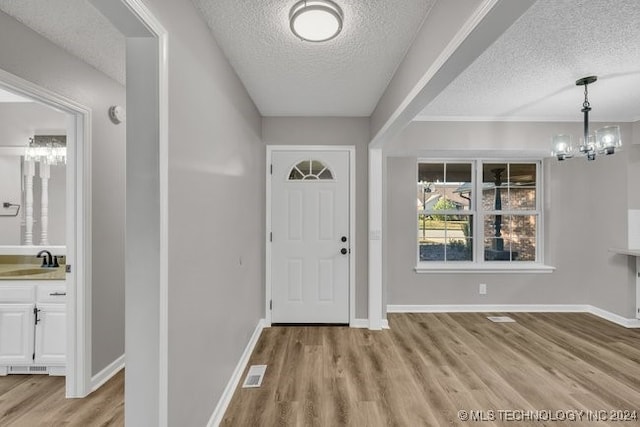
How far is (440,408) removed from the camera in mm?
2143

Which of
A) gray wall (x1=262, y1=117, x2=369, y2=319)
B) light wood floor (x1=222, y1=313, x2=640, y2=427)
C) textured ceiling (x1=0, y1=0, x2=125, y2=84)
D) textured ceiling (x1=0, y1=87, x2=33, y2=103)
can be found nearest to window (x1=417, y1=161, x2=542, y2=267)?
light wood floor (x1=222, y1=313, x2=640, y2=427)

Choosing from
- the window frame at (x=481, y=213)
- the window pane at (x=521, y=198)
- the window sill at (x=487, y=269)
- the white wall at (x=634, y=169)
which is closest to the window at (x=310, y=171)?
the window frame at (x=481, y=213)

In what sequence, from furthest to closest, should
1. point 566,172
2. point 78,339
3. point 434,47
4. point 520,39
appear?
point 566,172
point 78,339
point 520,39
point 434,47

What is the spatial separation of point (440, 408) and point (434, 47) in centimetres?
228

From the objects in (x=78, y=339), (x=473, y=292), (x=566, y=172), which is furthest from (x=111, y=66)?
(x=566, y=172)

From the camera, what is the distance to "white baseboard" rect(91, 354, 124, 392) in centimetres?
235

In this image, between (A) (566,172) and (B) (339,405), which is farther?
(A) (566,172)

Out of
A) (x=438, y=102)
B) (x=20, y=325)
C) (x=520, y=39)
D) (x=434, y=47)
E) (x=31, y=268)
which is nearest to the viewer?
(x=434, y=47)

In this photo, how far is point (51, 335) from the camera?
8.04 ft

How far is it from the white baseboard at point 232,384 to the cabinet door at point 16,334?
5.31 ft

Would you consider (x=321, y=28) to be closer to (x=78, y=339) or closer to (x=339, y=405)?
(x=339, y=405)

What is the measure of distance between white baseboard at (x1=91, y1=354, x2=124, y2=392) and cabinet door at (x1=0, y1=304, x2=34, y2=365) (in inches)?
23.2

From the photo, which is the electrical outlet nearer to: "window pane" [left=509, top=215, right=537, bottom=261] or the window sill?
the window sill

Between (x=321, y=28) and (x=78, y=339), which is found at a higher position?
(x=321, y=28)
